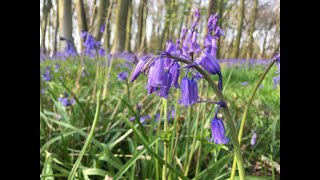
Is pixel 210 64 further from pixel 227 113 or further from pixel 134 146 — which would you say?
pixel 134 146

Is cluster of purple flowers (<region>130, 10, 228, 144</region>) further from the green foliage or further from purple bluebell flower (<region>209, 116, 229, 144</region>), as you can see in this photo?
the green foliage

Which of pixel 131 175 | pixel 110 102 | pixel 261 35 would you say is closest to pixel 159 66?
pixel 131 175

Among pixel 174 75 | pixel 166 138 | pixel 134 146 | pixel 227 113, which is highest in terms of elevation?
pixel 174 75

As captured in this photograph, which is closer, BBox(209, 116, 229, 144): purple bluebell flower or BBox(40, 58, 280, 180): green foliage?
BBox(209, 116, 229, 144): purple bluebell flower

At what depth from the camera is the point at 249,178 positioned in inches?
78.7

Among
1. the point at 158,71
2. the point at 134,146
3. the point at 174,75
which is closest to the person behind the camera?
the point at 158,71

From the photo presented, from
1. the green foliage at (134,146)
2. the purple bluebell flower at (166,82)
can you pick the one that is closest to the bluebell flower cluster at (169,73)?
the purple bluebell flower at (166,82)

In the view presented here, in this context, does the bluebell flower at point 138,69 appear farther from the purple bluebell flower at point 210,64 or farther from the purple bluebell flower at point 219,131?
the purple bluebell flower at point 219,131

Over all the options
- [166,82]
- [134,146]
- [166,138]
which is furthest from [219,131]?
[134,146]

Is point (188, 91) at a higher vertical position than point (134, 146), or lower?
higher

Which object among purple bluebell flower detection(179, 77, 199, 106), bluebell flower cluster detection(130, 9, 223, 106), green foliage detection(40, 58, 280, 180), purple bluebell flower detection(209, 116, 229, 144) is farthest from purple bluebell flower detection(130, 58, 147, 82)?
green foliage detection(40, 58, 280, 180)

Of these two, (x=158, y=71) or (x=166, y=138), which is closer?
(x=158, y=71)
